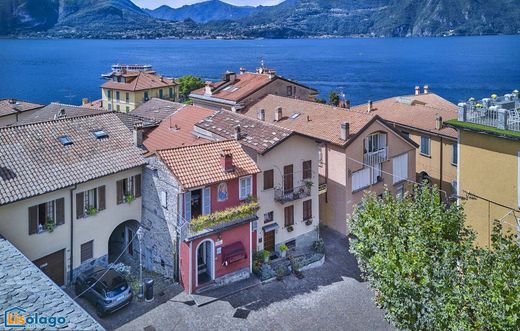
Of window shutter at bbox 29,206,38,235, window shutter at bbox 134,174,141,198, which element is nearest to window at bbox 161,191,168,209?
window shutter at bbox 134,174,141,198

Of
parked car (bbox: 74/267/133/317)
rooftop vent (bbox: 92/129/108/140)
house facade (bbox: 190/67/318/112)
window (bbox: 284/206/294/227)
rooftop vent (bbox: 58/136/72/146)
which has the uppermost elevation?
house facade (bbox: 190/67/318/112)

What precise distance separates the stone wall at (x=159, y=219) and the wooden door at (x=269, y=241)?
6206 millimetres

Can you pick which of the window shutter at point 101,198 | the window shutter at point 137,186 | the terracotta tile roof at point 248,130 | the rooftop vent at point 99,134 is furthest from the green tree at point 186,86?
the window shutter at point 101,198

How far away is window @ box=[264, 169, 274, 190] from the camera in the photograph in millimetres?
30156

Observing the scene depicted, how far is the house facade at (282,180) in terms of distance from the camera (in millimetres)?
30094

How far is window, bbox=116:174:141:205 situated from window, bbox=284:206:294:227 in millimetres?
9137

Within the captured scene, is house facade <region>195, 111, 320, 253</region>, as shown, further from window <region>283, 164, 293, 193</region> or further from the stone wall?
the stone wall

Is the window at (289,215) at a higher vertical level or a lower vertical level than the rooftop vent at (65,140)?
lower

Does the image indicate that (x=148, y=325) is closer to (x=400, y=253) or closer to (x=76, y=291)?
(x=76, y=291)

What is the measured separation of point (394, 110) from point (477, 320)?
34.3 m

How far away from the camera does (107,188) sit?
2767 centimetres

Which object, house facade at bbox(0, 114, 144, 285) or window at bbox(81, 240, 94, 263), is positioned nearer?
house facade at bbox(0, 114, 144, 285)

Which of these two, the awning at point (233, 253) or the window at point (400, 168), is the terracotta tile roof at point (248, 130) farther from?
the window at point (400, 168)

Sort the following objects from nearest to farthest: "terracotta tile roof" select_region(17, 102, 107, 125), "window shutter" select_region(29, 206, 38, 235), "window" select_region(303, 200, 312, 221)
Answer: "window shutter" select_region(29, 206, 38, 235), "window" select_region(303, 200, 312, 221), "terracotta tile roof" select_region(17, 102, 107, 125)
